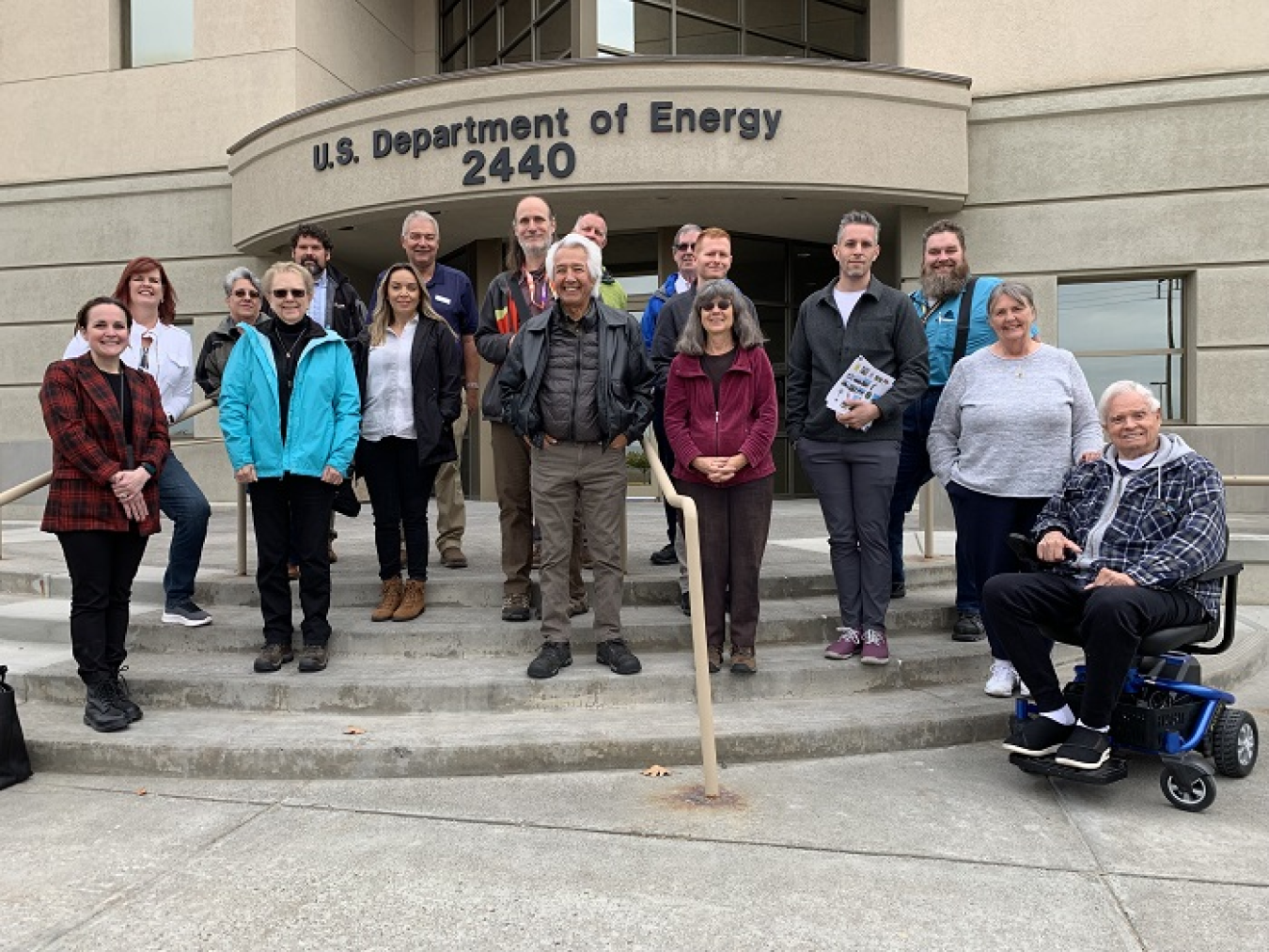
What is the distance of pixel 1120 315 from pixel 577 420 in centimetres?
867

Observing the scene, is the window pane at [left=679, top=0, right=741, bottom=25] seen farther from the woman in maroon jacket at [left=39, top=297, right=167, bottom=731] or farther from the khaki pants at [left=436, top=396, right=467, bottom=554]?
the woman in maroon jacket at [left=39, top=297, right=167, bottom=731]

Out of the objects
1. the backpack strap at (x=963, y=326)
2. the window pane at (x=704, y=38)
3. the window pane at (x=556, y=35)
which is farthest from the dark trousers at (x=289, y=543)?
the window pane at (x=704, y=38)

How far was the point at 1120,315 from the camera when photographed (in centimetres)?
1078

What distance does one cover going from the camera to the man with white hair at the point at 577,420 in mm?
4434

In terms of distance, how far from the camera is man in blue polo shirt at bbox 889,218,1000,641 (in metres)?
4.96

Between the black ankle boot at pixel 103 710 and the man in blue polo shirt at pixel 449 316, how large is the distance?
1.91 meters

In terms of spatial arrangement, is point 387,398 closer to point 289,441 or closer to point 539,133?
point 289,441

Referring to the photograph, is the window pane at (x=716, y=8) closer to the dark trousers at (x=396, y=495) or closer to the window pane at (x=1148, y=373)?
the window pane at (x=1148, y=373)

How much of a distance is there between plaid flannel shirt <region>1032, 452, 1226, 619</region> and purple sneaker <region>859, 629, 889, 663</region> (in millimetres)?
947

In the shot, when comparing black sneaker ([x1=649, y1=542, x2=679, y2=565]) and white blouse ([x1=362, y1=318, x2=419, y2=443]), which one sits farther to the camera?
black sneaker ([x1=649, y1=542, x2=679, y2=565])

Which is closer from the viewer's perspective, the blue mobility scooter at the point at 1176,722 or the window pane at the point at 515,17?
the blue mobility scooter at the point at 1176,722

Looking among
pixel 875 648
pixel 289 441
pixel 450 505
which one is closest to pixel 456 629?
pixel 289 441

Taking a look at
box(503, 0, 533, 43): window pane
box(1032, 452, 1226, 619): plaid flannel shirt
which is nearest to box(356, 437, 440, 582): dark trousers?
box(1032, 452, 1226, 619): plaid flannel shirt

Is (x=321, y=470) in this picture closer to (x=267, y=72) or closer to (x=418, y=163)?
(x=418, y=163)
